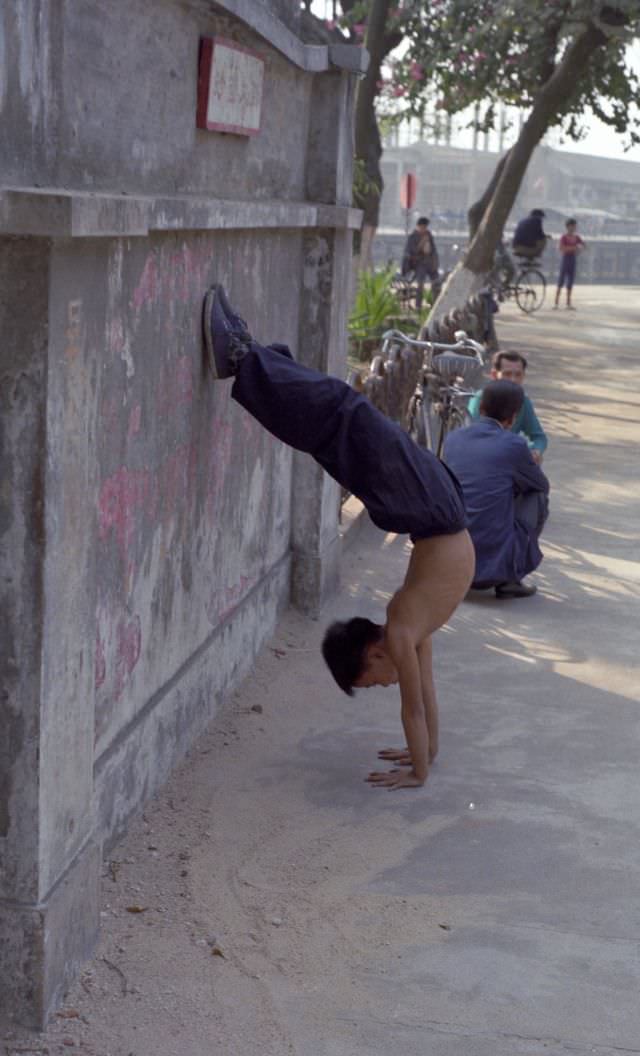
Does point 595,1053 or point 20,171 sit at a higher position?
point 20,171

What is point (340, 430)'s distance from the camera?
455cm

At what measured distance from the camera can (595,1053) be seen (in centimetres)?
338

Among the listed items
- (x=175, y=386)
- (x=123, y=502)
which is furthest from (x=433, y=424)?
(x=123, y=502)

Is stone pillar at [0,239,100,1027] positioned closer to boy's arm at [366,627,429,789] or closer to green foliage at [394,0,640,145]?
boy's arm at [366,627,429,789]

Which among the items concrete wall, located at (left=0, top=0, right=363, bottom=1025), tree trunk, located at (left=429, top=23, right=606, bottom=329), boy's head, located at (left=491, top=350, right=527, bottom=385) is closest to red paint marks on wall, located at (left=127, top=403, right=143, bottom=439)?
concrete wall, located at (left=0, top=0, right=363, bottom=1025)

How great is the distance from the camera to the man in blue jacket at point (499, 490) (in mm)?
7246

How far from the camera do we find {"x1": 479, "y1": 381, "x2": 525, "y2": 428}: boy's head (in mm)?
7238

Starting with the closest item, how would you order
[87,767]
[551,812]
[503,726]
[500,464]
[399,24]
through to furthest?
1. [87,767]
2. [551,812]
3. [503,726]
4. [500,464]
5. [399,24]

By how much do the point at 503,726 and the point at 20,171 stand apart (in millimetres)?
3224

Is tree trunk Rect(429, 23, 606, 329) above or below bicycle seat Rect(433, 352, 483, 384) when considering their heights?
above

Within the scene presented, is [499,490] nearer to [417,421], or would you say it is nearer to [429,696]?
[417,421]

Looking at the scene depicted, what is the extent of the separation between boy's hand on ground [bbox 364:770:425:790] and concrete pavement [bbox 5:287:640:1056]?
0.03 metres

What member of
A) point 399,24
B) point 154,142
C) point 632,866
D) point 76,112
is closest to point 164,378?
point 154,142

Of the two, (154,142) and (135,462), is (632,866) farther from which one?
(154,142)
